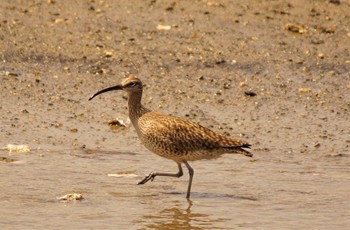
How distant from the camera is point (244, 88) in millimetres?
15266

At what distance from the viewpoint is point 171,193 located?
11.4 meters

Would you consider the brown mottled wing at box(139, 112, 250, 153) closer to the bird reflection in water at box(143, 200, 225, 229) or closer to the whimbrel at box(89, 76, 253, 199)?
the whimbrel at box(89, 76, 253, 199)

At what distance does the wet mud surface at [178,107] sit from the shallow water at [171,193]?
2cm

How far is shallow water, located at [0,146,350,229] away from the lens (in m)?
10.0

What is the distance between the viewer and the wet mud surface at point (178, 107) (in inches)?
416

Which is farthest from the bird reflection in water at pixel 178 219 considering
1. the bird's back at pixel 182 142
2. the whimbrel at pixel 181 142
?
the bird's back at pixel 182 142

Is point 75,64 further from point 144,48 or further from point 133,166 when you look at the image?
point 133,166

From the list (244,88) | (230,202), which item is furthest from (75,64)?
(230,202)

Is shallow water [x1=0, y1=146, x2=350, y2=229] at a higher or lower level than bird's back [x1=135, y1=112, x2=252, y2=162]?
lower

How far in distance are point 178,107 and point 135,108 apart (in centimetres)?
246

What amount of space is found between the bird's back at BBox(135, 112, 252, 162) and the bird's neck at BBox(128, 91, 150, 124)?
0.35 m

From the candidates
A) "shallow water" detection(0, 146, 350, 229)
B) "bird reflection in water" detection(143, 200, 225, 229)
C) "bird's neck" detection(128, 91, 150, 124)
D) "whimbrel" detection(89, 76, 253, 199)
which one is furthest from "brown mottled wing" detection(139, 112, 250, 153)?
"bird reflection in water" detection(143, 200, 225, 229)

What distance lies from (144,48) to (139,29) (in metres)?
0.79

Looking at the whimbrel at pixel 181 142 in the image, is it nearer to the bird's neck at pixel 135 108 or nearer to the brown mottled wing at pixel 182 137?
the brown mottled wing at pixel 182 137
